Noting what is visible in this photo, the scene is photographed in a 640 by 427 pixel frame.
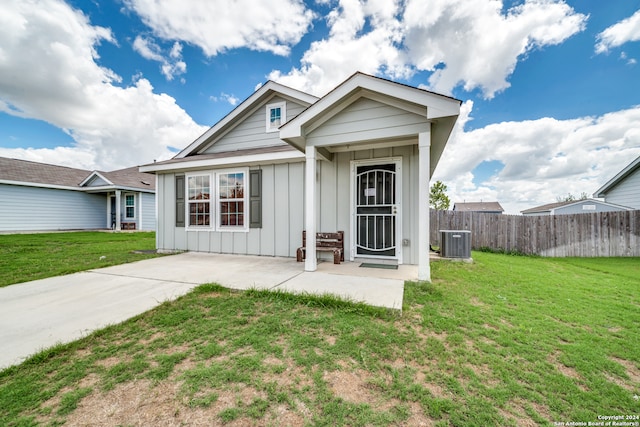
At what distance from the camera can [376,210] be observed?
16.7 feet

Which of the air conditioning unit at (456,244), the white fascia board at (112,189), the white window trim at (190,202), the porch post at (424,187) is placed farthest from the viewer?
the white fascia board at (112,189)

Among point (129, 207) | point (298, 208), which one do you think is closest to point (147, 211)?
point (129, 207)

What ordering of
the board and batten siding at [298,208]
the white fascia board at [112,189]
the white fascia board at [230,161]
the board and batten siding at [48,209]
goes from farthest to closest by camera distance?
the white fascia board at [112,189], the board and batten siding at [48,209], the white fascia board at [230,161], the board and batten siding at [298,208]

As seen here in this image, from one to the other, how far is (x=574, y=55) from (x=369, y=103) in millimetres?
9065

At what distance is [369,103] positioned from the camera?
13.1 feet

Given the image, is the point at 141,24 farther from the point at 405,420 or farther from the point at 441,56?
the point at 405,420

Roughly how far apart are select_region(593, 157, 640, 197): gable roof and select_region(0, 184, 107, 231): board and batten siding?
28152mm

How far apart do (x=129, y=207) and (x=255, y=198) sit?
45.8 ft

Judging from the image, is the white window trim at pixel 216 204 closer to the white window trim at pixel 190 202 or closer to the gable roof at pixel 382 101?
the white window trim at pixel 190 202

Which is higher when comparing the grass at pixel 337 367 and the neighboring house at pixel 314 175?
the neighboring house at pixel 314 175

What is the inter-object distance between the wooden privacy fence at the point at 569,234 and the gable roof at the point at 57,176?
19016 millimetres

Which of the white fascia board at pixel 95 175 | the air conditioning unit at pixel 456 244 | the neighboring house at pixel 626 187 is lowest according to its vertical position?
the air conditioning unit at pixel 456 244

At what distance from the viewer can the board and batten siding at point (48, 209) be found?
1234 cm

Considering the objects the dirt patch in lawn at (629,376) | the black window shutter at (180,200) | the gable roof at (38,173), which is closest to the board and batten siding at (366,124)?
the dirt patch in lawn at (629,376)
